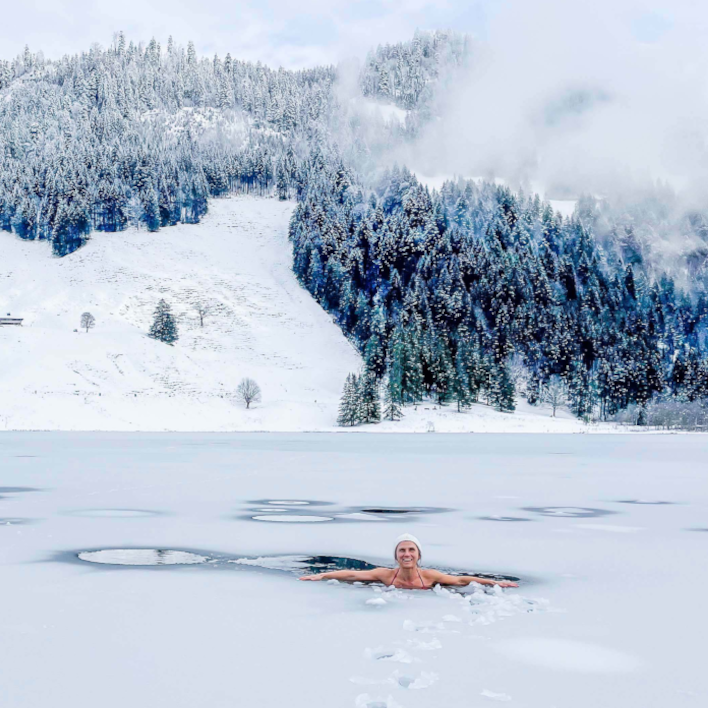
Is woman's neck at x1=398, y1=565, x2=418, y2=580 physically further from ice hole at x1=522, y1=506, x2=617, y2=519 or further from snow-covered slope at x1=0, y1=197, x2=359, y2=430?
snow-covered slope at x1=0, y1=197, x2=359, y2=430

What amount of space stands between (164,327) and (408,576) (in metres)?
117

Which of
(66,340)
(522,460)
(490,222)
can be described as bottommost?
(522,460)

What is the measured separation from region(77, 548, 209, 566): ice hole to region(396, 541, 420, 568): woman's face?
11.8 ft

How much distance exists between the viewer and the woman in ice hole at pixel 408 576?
431 inches

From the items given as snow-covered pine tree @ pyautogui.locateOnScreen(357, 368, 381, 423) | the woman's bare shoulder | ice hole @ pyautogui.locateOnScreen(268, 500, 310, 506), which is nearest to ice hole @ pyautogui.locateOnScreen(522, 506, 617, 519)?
ice hole @ pyautogui.locateOnScreen(268, 500, 310, 506)

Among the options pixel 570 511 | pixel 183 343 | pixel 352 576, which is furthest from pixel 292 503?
pixel 183 343

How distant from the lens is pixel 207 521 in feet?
60.1

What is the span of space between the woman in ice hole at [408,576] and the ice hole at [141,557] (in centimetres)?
250

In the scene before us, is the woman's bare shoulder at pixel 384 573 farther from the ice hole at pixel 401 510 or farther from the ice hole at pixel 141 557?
the ice hole at pixel 401 510

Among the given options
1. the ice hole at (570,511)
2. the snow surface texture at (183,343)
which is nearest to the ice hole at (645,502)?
the ice hole at (570,511)

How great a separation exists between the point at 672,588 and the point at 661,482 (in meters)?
20.0

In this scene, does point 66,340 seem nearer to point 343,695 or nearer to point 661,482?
point 661,482

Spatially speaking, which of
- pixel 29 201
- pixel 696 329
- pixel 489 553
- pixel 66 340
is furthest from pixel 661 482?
pixel 29 201

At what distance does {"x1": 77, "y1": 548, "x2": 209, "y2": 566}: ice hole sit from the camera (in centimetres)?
1266
